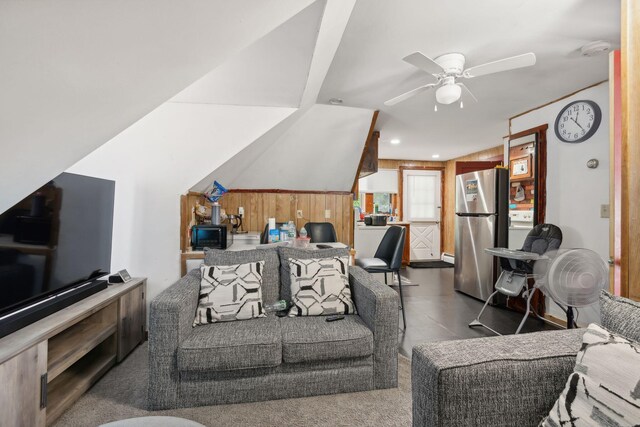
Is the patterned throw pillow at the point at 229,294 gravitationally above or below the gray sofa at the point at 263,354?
above

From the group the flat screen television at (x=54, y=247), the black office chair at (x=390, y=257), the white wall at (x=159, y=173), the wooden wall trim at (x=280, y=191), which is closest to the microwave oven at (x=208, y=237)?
the white wall at (x=159, y=173)

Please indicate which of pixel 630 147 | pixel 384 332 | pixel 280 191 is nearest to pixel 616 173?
pixel 630 147

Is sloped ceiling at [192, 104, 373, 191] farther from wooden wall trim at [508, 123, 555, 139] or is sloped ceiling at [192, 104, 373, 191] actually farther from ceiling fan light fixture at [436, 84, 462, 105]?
wooden wall trim at [508, 123, 555, 139]

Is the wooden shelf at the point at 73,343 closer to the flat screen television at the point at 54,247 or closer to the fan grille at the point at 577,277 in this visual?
the flat screen television at the point at 54,247

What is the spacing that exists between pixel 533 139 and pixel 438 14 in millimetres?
2376

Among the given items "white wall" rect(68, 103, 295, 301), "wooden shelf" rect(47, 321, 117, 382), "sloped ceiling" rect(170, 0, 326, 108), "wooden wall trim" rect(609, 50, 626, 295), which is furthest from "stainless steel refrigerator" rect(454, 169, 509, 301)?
"wooden shelf" rect(47, 321, 117, 382)

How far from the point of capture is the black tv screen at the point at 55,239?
148 cm

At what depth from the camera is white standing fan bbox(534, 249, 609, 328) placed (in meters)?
1.94

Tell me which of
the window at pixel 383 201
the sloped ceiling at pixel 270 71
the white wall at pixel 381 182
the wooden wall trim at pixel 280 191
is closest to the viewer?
the sloped ceiling at pixel 270 71

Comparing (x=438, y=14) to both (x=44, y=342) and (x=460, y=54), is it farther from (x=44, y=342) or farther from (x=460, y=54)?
(x=44, y=342)

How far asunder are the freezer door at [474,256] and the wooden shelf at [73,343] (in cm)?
397

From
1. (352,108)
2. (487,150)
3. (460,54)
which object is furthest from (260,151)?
(487,150)

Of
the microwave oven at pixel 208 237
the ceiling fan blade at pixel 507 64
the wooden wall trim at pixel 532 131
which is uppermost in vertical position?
the wooden wall trim at pixel 532 131

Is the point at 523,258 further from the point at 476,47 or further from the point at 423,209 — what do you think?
the point at 423,209
